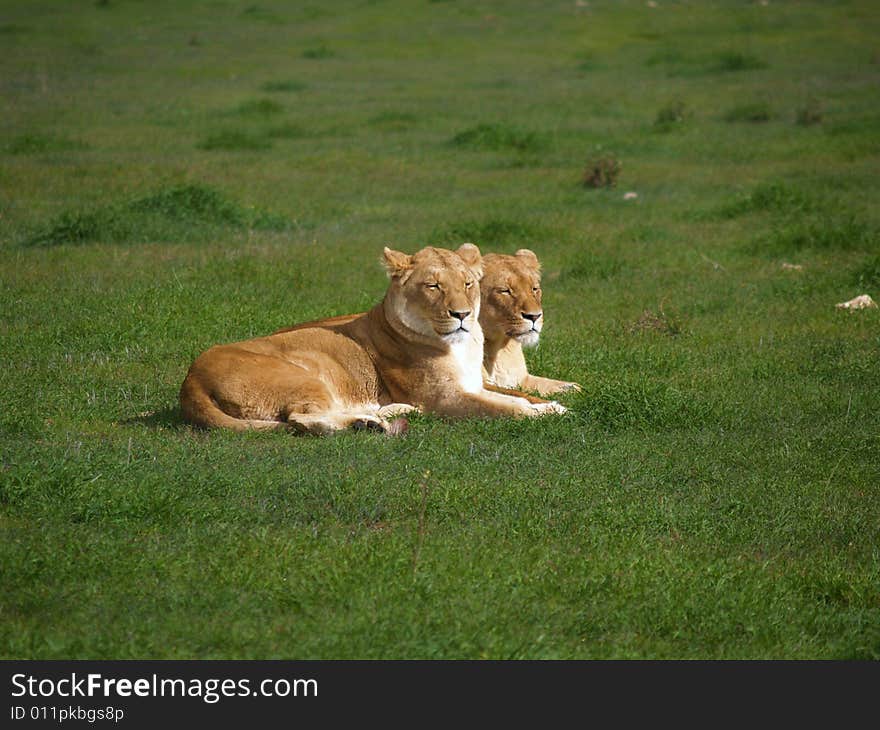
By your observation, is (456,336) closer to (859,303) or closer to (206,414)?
(206,414)

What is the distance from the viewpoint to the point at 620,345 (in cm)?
1150

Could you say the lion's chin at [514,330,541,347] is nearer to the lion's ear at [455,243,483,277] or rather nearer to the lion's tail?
the lion's ear at [455,243,483,277]

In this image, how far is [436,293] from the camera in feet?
29.5

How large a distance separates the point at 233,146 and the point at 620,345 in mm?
13006

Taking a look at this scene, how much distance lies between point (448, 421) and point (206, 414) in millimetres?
1574

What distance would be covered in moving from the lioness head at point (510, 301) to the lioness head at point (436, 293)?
0.49 metres

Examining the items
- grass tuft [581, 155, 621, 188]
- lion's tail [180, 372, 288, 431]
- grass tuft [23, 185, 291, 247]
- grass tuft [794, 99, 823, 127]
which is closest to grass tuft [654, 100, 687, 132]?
grass tuft [794, 99, 823, 127]

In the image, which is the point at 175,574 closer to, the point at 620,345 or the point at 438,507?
the point at 438,507

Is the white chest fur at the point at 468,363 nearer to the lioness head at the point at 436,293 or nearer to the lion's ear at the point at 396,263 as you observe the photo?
the lioness head at the point at 436,293

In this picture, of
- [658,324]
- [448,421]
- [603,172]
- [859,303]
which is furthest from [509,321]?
[603,172]

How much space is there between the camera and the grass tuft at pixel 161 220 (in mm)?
15508

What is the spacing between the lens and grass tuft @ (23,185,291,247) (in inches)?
611

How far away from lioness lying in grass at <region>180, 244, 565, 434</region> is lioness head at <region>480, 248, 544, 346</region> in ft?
1.31

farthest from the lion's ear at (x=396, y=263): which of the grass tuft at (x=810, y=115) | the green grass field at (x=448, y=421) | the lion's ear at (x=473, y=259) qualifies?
the grass tuft at (x=810, y=115)
